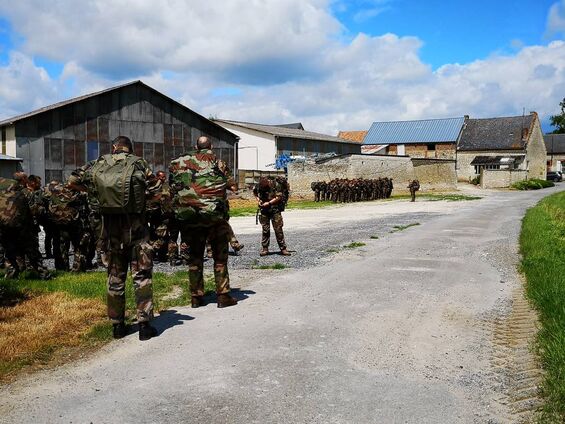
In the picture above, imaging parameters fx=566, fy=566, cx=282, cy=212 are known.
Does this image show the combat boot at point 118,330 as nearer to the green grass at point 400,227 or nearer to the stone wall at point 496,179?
the green grass at point 400,227

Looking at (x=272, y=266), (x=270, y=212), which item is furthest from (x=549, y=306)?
(x=270, y=212)

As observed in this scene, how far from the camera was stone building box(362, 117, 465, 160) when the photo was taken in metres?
63.9

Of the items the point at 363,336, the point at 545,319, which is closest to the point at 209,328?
the point at 363,336

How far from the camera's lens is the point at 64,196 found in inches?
358

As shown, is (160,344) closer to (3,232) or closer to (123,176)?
(123,176)

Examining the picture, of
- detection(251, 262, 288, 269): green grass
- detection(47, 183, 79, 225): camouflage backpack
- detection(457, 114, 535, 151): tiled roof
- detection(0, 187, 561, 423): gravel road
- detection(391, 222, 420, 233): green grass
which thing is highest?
detection(457, 114, 535, 151): tiled roof

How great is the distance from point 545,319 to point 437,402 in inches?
89.1

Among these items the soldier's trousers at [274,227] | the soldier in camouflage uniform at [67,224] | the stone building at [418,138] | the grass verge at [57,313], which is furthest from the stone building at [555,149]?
the grass verge at [57,313]

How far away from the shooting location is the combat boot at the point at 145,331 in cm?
532

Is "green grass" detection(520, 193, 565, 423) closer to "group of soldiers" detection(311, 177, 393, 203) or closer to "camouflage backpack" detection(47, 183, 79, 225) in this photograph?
"camouflage backpack" detection(47, 183, 79, 225)

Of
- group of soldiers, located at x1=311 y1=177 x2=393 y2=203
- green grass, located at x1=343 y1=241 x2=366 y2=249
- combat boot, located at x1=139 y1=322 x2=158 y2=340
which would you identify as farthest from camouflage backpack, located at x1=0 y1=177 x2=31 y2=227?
group of soldiers, located at x1=311 y1=177 x2=393 y2=203

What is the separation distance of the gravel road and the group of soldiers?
99.8 ft

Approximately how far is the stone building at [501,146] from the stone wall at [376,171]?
10.5 m

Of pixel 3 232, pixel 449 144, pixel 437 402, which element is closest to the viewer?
pixel 437 402
